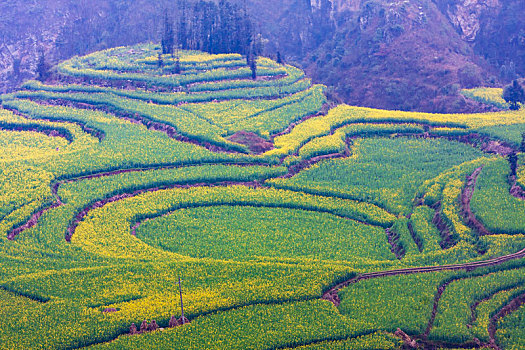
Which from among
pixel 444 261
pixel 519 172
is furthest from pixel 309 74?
pixel 444 261

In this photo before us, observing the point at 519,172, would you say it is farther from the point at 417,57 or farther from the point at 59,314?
the point at 417,57

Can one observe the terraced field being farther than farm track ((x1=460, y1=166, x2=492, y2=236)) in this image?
No

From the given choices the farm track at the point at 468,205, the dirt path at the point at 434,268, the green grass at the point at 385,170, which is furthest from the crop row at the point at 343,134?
the dirt path at the point at 434,268

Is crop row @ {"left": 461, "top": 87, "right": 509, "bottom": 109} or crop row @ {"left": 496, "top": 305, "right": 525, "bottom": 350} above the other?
crop row @ {"left": 461, "top": 87, "right": 509, "bottom": 109}

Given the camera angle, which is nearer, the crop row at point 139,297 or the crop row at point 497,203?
the crop row at point 139,297

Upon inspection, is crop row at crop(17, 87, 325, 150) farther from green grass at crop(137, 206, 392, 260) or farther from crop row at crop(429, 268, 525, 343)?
crop row at crop(429, 268, 525, 343)

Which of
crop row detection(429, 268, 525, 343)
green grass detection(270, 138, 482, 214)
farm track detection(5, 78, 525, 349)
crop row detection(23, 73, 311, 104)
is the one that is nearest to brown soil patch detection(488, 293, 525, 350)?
farm track detection(5, 78, 525, 349)

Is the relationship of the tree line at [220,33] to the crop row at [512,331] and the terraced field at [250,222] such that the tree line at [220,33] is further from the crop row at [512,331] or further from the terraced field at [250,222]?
the crop row at [512,331]
